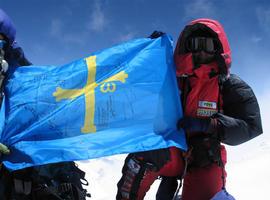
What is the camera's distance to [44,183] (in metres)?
5.10

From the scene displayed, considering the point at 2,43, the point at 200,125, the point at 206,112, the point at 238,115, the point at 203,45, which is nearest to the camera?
the point at 200,125

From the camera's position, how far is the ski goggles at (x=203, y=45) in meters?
5.07

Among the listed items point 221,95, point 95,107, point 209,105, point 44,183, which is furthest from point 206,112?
point 44,183

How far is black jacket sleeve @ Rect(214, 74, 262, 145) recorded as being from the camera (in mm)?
4621

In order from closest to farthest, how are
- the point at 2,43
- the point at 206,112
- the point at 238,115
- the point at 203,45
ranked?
the point at 238,115 → the point at 206,112 → the point at 2,43 → the point at 203,45

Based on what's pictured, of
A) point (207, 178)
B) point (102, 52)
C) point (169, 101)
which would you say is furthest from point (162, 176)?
point (102, 52)

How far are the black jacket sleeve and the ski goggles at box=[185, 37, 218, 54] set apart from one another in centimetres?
46

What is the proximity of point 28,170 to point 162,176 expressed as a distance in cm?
173

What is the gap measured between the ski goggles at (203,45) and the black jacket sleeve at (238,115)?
18.1 inches

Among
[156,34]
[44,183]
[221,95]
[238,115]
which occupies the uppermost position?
[156,34]

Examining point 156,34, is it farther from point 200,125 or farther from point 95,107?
point 200,125

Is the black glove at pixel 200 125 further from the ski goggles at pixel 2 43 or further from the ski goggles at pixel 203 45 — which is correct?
the ski goggles at pixel 2 43

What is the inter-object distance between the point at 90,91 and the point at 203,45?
1.55m

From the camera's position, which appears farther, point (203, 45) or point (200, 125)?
point (203, 45)
